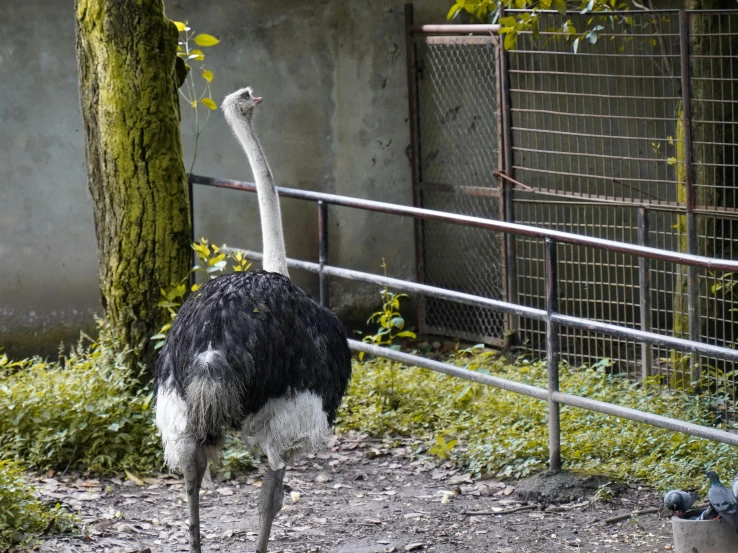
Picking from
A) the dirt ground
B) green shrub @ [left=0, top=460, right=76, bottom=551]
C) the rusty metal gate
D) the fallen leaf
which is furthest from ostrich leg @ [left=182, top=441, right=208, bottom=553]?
the rusty metal gate

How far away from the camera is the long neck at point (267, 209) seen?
5.10 metres

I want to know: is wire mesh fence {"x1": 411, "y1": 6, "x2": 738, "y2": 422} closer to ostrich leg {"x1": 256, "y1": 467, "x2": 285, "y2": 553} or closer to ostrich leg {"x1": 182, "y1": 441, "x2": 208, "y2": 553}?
ostrich leg {"x1": 256, "y1": 467, "x2": 285, "y2": 553}

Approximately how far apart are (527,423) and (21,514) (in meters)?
2.64

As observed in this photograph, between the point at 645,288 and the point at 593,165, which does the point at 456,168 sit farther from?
the point at 645,288

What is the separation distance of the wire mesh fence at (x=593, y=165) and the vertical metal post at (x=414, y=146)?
0.06 metres

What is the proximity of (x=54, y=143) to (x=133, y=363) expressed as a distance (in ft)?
8.25

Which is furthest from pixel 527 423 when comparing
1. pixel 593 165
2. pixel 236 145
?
pixel 236 145

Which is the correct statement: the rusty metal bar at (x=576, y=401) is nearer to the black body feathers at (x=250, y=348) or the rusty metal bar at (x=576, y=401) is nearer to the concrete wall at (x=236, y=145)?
the black body feathers at (x=250, y=348)

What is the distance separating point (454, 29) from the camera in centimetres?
817

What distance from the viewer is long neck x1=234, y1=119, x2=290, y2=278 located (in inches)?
201

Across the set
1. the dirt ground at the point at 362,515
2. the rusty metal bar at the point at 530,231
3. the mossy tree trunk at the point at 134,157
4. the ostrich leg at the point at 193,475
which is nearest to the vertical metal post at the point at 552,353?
the rusty metal bar at the point at 530,231

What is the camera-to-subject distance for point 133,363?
6.23 metres

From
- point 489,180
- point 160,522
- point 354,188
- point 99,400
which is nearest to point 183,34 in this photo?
point 354,188

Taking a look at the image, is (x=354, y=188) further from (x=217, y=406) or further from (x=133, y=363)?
(x=217, y=406)
